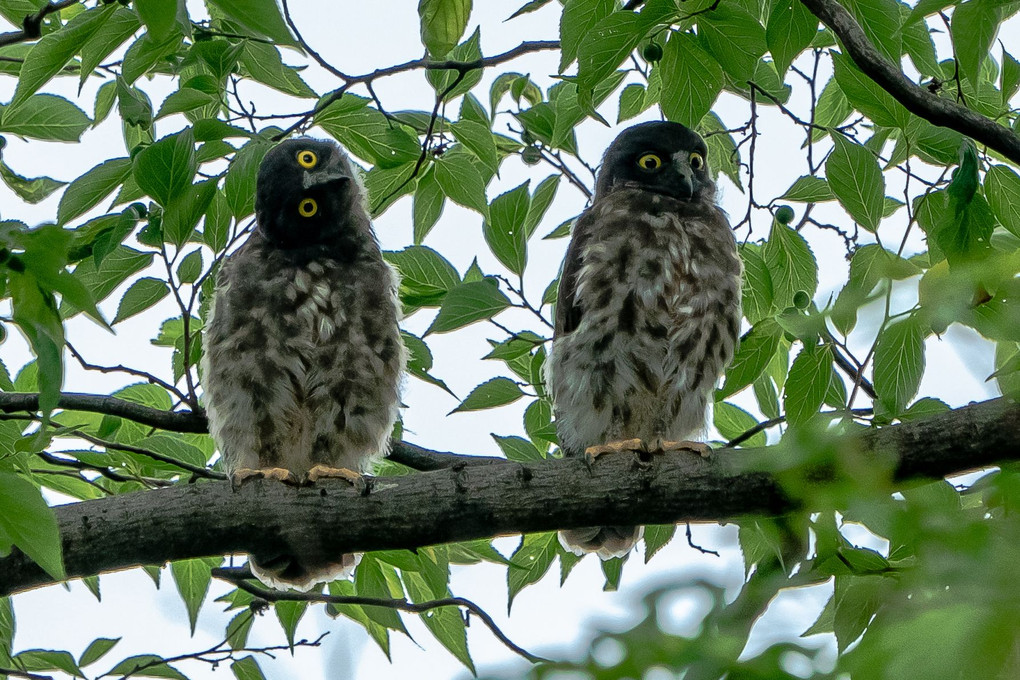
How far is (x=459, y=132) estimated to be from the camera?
3.75 metres

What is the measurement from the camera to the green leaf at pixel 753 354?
12.2 feet

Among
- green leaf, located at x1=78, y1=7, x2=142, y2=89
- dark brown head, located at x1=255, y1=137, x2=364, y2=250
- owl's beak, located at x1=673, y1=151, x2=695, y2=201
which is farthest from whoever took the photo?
owl's beak, located at x1=673, y1=151, x2=695, y2=201

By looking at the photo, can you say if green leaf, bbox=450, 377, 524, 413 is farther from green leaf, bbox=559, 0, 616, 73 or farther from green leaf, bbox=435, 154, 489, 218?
green leaf, bbox=559, 0, 616, 73

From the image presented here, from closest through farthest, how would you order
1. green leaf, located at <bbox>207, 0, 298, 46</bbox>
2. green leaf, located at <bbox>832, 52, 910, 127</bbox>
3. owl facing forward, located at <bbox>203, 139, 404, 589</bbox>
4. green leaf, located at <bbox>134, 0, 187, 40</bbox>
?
green leaf, located at <bbox>207, 0, 298, 46</bbox> → green leaf, located at <bbox>134, 0, 187, 40</bbox> → green leaf, located at <bbox>832, 52, 910, 127</bbox> → owl facing forward, located at <bbox>203, 139, 404, 589</bbox>

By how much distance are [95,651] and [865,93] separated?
3.22 m

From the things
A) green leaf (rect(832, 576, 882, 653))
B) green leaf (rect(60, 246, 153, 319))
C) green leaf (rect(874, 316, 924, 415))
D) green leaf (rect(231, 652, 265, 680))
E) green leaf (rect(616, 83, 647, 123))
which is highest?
green leaf (rect(616, 83, 647, 123))

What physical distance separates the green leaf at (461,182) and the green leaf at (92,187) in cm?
107

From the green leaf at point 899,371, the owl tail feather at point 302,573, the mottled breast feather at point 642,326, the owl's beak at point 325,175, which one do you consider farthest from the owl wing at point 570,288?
the green leaf at point 899,371

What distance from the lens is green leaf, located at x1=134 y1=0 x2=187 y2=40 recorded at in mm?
1728

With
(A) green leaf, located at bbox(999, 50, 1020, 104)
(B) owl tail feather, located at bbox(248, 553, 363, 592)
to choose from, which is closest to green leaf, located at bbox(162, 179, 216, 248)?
(B) owl tail feather, located at bbox(248, 553, 363, 592)

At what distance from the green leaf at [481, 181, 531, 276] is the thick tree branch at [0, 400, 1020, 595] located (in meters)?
1.07

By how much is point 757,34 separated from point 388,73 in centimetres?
129

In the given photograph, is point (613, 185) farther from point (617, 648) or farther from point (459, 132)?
point (617, 648)

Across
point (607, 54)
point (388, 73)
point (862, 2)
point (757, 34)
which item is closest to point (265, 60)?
point (388, 73)
